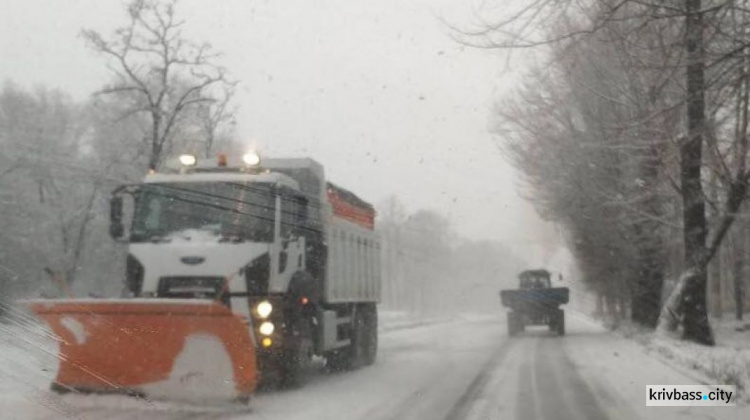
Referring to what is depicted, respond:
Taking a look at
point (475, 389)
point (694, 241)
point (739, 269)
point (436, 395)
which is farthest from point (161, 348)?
point (739, 269)

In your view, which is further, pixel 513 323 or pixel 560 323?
pixel 513 323

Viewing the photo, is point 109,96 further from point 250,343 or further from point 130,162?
point 250,343

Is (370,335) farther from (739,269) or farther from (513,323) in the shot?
(739,269)

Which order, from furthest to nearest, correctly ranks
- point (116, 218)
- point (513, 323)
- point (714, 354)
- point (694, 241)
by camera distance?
1. point (513, 323)
2. point (694, 241)
3. point (714, 354)
4. point (116, 218)

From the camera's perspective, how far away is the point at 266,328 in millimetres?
11148

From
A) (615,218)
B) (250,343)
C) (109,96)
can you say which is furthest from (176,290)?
(109,96)

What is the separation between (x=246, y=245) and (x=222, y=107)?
56.7ft

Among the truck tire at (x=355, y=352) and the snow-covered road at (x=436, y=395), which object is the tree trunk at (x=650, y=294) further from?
the truck tire at (x=355, y=352)

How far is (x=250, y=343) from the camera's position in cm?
998

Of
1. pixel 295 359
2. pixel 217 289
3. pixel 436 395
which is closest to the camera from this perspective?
pixel 217 289

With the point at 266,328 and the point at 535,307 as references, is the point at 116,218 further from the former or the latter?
the point at 535,307

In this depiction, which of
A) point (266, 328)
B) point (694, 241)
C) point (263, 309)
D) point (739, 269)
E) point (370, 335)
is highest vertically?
point (694, 241)

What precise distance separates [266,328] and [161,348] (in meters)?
1.64

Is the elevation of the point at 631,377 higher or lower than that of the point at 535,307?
lower
